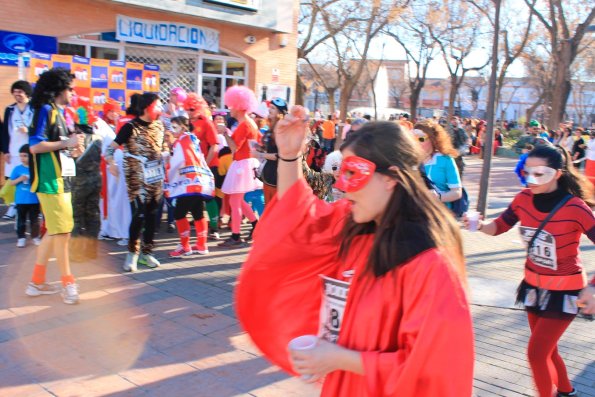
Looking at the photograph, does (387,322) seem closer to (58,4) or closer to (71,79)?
(71,79)

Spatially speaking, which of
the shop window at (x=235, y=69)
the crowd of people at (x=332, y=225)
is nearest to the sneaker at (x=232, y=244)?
the crowd of people at (x=332, y=225)

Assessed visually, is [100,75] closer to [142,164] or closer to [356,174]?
[142,164]

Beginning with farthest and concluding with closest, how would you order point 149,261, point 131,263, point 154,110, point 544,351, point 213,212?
1. point 213,212
2. point 149,261
3. point 131,263
4. point 154,110
5. point 544,351

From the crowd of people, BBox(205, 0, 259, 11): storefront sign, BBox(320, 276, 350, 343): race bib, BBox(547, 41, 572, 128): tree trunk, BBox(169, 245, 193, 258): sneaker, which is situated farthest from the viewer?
BBox(547, 41, 572, 128): tree trunk

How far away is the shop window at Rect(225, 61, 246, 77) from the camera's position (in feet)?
53.1

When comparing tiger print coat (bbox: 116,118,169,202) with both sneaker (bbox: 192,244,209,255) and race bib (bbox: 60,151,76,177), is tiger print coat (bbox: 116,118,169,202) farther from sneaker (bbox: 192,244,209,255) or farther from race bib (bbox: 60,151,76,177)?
sneaker (bbox: 192,244,209,255)

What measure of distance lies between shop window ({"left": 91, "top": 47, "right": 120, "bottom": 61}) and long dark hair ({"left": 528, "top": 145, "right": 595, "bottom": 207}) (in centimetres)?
1171

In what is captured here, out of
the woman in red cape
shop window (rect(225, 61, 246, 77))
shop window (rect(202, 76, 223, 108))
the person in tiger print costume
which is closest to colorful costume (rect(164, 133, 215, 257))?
the person in tiger print costume

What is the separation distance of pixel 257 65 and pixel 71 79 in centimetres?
1138

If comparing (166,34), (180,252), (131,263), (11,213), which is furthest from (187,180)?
(166,34)

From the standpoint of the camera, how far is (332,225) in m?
2.22

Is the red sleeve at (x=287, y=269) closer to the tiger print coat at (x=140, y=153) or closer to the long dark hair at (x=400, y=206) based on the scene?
the long dark hair at (x=400, y=206)

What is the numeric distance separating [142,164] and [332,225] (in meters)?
4.30

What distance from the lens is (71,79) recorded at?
17.1 feet
